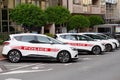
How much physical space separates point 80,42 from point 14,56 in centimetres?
703

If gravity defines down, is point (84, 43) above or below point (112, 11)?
below

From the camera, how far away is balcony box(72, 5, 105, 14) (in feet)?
180

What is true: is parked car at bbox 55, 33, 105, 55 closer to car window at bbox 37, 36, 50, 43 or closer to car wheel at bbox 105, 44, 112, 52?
car wheel at bbox 105, 44, 112, 52

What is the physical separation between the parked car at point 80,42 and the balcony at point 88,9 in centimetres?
2670

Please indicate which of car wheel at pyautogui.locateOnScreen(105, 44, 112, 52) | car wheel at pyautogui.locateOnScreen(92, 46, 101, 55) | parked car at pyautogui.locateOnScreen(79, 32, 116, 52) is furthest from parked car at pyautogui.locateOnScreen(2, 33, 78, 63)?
car wheel at pyautogui.locateOnScreen(105, 44, 112, 52)

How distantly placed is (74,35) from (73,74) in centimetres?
1174

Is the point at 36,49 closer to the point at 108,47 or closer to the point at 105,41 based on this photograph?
the point at 105,41

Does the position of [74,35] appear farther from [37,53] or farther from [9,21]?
[9,21]

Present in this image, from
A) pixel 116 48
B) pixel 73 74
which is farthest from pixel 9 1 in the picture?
pixel 73 74

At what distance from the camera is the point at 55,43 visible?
68.3ft

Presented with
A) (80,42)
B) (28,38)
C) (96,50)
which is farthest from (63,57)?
(96,50)

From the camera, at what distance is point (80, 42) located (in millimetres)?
26578

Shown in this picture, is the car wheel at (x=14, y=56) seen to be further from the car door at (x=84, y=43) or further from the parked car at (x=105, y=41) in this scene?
the parked car at (x=105, y=41)

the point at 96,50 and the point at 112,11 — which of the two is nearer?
the point at 96,50
